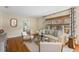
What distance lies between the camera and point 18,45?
1.75 metres

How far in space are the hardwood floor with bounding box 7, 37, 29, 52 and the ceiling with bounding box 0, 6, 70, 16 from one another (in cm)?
38

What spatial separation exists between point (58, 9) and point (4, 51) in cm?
95

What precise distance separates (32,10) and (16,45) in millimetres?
549

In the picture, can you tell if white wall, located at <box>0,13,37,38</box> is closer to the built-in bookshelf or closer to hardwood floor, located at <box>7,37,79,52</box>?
hardwood floor, located at <box>7,37,79,52</box>

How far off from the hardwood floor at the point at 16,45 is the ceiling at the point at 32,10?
38 centimetres

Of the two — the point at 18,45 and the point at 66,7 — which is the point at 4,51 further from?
the point at 66,7

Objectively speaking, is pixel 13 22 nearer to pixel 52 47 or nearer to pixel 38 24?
pixel 38 24

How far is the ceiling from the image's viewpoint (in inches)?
66.9

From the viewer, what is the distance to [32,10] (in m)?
1.72

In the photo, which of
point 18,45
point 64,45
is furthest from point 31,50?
point 64,45

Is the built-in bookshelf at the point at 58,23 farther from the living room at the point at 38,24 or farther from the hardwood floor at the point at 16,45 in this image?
the hardwood floor at the point at 16,45

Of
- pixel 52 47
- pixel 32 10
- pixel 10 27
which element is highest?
pixel 32 10

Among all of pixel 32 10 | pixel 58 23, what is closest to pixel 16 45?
pixel 32 10

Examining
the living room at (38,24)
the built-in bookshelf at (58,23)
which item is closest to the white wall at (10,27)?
the living room at (38,24)
